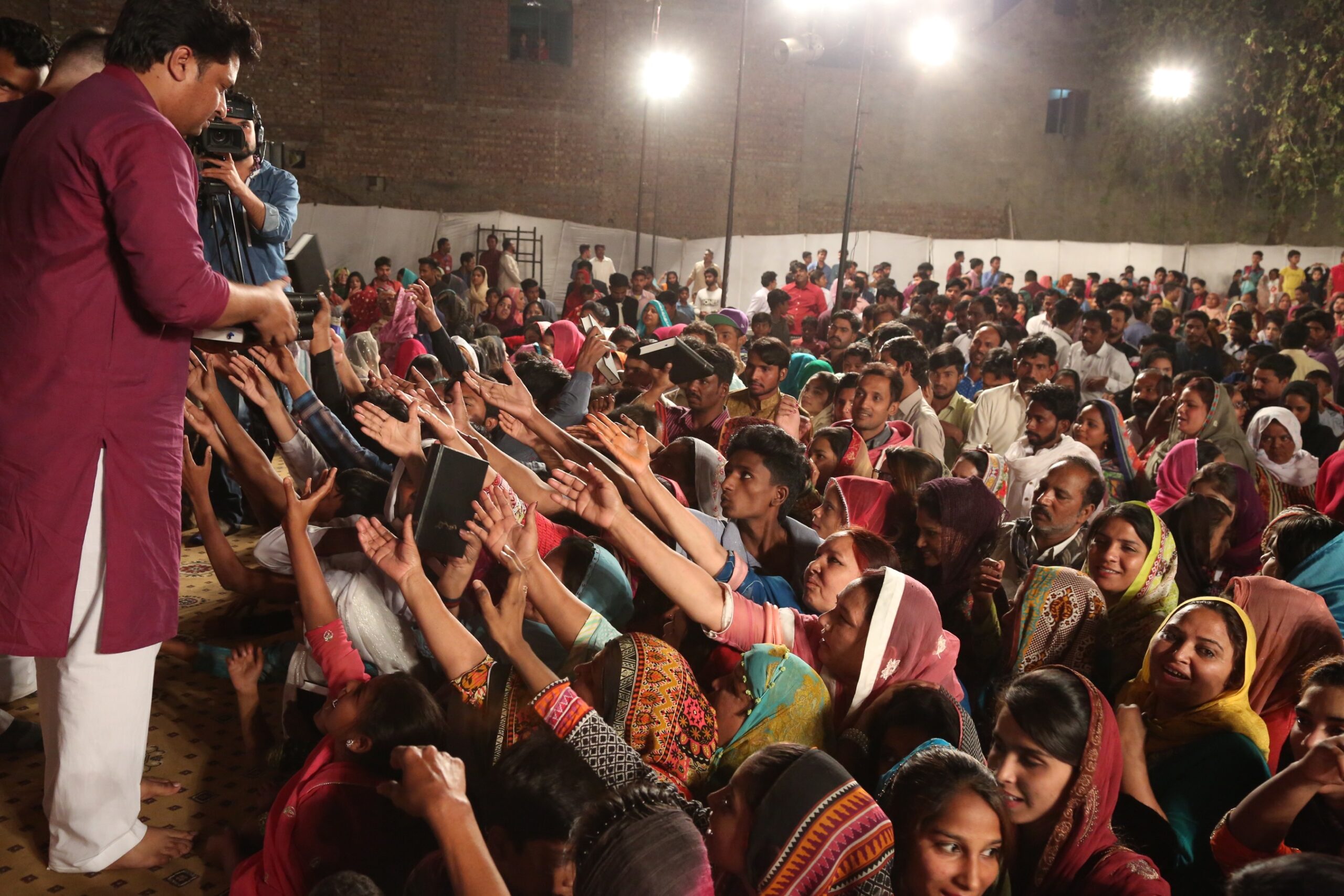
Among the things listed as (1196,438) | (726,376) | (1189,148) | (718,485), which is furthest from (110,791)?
(1189,148)

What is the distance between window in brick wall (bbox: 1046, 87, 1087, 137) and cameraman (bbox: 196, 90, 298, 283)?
19.1 meters

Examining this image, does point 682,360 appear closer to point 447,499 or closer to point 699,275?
point 447,499

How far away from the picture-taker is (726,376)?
14.0 feet

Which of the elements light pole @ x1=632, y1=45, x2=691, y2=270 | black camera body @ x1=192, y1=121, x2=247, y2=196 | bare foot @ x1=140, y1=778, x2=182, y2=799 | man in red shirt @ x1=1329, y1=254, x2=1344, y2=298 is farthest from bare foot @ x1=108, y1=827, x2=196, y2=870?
man in red shirt @ x1=1329, y1=254, x2=1344, y2=298

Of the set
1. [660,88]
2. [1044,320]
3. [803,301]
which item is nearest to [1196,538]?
[1044,320]

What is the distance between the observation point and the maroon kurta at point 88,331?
1.67 m

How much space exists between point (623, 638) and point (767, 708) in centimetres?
31

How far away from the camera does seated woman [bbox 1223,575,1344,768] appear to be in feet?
8.22

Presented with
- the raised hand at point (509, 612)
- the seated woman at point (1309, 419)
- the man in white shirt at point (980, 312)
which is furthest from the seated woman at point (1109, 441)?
the man in white shirt at point (980, 312)

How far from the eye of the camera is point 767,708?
6.60 feet

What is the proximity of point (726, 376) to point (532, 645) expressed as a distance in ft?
6.63

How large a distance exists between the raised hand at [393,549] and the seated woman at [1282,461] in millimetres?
3910

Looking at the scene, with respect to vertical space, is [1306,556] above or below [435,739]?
above

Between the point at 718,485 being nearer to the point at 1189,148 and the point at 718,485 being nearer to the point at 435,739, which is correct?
the point at 435,739
